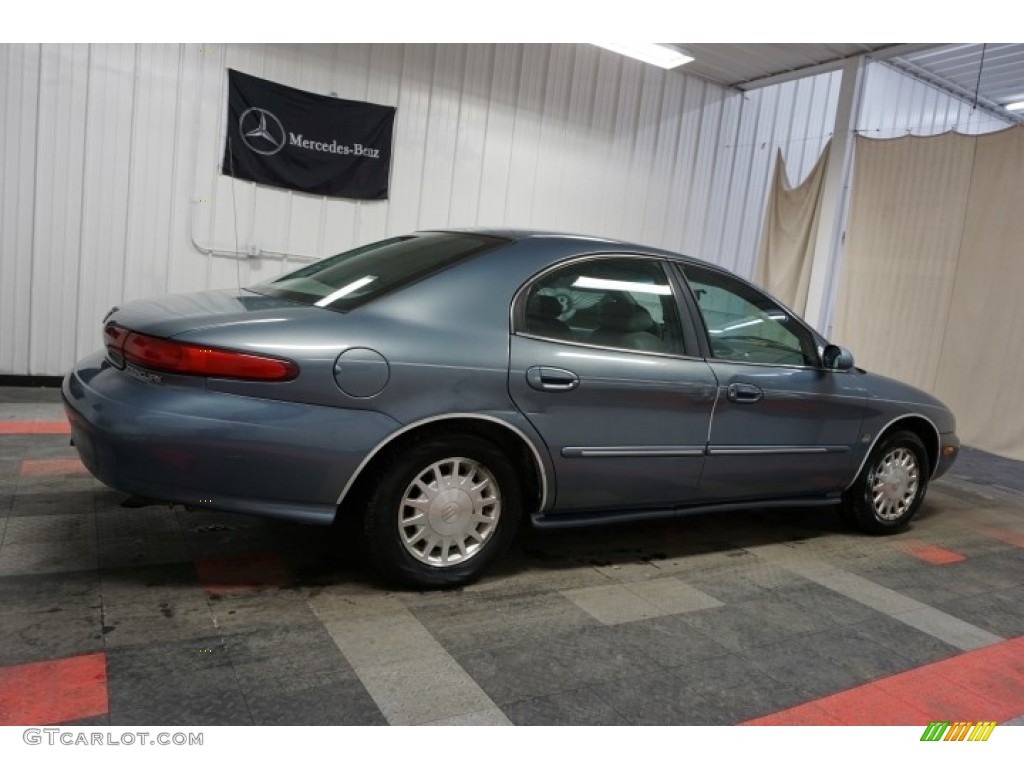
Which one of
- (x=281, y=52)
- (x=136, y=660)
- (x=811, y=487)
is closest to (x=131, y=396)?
(x=136, y=660)

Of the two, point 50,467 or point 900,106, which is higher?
point 900,106

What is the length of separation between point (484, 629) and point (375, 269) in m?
1.45

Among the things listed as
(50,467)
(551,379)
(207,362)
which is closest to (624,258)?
(551,379)

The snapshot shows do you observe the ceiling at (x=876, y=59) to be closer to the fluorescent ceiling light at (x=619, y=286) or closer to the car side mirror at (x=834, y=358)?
the car side mirror at (x=834, y=358)

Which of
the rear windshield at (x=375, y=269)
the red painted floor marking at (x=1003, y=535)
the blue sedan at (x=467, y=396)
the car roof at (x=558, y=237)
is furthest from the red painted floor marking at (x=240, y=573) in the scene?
the red painted floor marking at (x=1003, y=535)

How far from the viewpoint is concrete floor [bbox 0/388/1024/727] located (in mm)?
2133

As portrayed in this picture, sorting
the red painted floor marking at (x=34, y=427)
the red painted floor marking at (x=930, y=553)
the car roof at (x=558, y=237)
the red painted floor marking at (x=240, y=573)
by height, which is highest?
the car roof at (x=558, y=237)

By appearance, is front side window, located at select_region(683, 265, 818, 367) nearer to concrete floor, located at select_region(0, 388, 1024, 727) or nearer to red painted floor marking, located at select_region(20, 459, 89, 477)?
concrete floor, located at select_region(0, 388, 1024, 727)

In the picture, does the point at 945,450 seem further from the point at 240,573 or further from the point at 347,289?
the point at 240,573

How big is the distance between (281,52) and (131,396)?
4974 millimetres

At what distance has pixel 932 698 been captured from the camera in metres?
2.50

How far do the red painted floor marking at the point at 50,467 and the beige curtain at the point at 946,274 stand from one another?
293 inches

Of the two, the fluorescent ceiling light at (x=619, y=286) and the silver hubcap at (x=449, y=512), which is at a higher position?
the fluorescent ceiling light at (x=619, y=286)

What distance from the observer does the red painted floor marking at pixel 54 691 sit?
1.92m
